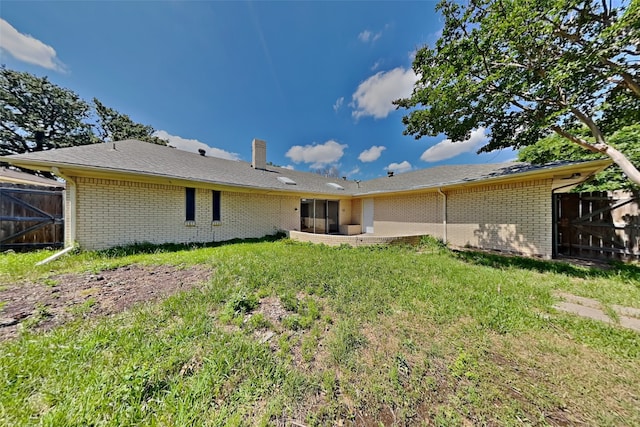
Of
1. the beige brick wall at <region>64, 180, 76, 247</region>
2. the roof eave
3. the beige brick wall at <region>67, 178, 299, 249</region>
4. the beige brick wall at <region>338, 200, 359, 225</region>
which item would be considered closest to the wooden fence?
the beige brick wall at <region>64, 180, 76, 247</region>

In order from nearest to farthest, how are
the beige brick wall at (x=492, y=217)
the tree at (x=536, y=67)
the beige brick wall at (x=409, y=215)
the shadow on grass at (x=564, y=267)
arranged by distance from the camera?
the tree at (x=536, y=67), the shadow on grass at (x=564, y=267), the beige brick wall at (x=492, y=217), the beige brick wall at (x=409, y=215)

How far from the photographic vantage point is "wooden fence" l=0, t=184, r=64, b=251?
6418 millimetres

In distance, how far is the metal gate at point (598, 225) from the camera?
6.02 metres

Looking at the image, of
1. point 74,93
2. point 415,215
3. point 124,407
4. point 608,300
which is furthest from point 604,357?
point 74,93

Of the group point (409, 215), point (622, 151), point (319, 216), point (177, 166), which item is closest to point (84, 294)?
point (177, 166)

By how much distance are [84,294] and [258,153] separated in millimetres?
10289

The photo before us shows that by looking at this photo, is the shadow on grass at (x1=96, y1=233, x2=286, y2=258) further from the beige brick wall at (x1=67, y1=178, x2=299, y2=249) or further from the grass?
the grass

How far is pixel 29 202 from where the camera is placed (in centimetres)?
672

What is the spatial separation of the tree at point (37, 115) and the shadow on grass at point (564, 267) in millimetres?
29792

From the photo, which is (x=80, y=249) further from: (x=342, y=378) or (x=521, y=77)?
(x=521, y=77)

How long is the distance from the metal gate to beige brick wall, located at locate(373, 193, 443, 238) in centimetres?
359

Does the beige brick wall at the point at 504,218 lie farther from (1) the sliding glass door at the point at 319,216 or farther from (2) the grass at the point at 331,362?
(1) the sliding glass door at the point at 319,216

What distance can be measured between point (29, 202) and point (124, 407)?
9655mm

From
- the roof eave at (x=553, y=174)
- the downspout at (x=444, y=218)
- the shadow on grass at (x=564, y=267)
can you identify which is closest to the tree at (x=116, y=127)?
the downspout at (x=444, y=218)
